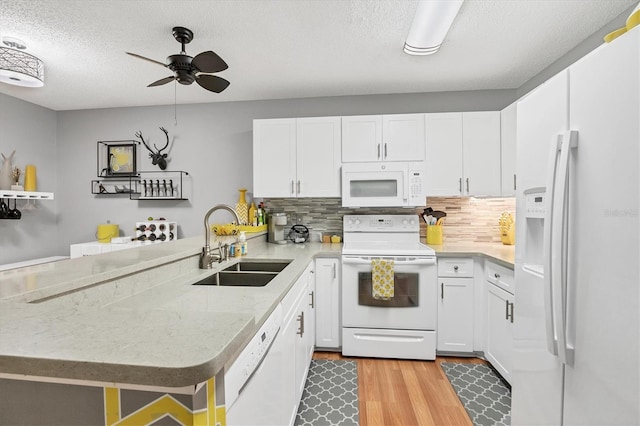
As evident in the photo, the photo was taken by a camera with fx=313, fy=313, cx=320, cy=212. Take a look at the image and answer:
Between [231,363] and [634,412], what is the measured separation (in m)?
1.10

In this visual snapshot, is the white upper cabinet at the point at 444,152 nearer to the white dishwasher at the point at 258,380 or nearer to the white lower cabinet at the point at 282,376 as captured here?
the white lower cabinet at the point at 282,376

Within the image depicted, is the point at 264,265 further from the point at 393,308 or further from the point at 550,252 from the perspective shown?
the point at 550,252

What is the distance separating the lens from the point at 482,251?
8.74 feet

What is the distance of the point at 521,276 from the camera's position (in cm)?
144

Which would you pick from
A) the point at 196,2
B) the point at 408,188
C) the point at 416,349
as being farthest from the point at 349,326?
the point at 196,2

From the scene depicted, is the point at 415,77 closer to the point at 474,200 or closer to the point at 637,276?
the point at 474,200

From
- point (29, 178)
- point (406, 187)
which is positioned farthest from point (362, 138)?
point (29, 178)

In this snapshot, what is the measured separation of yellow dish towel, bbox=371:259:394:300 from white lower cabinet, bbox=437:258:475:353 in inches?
17.4

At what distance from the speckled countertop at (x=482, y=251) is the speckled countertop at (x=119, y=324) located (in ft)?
5.63

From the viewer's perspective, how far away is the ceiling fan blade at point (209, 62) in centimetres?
199

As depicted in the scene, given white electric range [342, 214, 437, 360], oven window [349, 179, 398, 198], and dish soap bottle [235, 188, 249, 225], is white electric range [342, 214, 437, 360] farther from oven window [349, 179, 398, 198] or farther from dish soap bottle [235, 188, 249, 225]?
dish soap bottle [235, 188, 249, 225]

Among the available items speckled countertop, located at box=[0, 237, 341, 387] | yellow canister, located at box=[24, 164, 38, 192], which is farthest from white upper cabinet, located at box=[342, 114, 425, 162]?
yellow canister, located at box=[24, 164, 38, 192]

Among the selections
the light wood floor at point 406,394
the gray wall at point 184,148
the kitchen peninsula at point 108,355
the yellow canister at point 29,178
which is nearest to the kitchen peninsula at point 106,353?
the kitchen peninsula at point 108,355

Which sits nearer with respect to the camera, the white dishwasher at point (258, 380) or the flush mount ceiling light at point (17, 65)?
the white dishwasher at point (258, 380)
